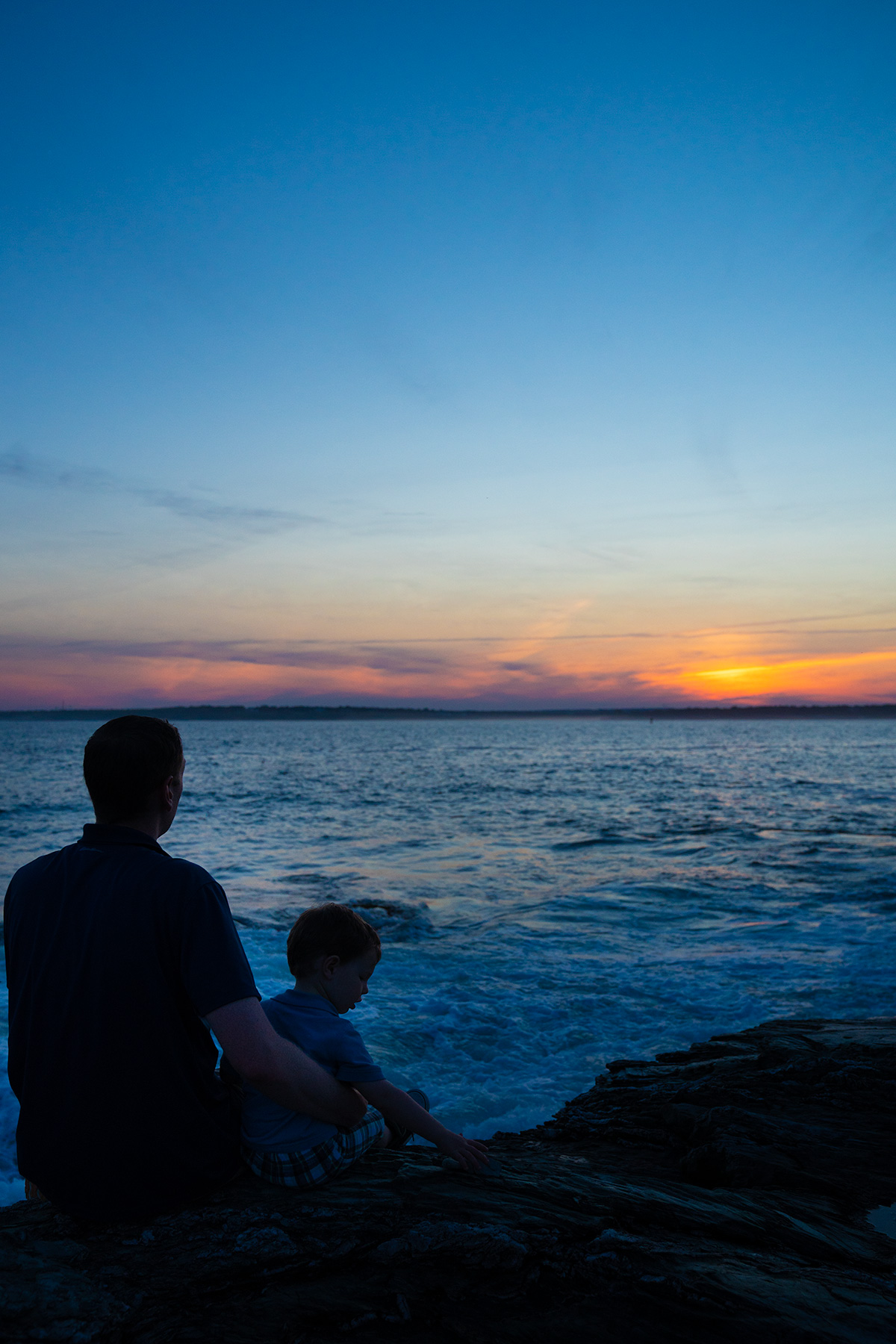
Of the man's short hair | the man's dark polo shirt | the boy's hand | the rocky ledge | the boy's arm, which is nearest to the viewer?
the rocky ledge

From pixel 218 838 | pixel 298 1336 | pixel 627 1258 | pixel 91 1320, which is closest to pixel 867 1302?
pixel 627 1258

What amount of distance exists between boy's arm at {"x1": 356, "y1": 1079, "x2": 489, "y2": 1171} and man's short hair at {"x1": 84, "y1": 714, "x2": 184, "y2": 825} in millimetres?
1386

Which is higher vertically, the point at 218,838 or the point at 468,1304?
the point at 468,1304

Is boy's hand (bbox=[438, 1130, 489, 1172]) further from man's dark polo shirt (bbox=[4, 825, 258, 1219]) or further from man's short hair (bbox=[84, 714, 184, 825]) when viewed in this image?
man's short hair (bbox=[84, 714, 184, 825])

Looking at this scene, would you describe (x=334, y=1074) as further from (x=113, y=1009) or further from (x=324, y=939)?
(x=113, y=1009)

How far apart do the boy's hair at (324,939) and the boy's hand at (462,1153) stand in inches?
32.1

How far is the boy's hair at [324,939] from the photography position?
9.43ft

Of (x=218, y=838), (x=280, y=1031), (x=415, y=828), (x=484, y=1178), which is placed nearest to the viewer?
(x=280, y=1031)

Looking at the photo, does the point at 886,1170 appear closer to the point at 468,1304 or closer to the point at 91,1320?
the point at 468,1304

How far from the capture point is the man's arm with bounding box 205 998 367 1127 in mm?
2197

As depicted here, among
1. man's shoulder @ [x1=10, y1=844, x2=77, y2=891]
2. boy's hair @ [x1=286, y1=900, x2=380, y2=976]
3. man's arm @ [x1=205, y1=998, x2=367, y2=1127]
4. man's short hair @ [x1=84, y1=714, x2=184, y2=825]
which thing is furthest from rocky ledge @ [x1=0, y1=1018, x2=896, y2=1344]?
man's short hair @ [x1=84, y1=714, x2=184, y2=825]

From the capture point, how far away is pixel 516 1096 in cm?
603

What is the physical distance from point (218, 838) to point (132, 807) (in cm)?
1814

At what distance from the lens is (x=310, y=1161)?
267 cm
